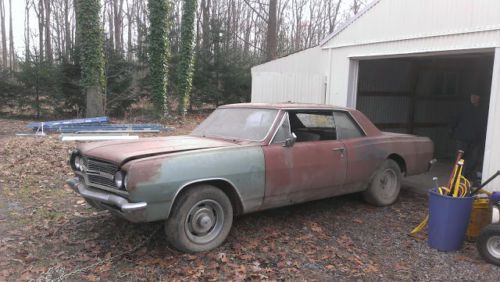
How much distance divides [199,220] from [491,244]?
324 cm

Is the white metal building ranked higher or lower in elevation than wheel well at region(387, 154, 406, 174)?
higher

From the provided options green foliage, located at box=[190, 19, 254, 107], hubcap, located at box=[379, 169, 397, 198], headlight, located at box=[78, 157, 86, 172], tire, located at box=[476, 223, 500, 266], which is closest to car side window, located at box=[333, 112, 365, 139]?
hubcap, located at box=[379, 169, 397, 198]

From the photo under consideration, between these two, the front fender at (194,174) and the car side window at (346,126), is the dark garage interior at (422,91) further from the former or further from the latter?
A: the front fender at (194,174)

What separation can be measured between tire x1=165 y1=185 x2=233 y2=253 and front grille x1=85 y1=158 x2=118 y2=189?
710 millimetres

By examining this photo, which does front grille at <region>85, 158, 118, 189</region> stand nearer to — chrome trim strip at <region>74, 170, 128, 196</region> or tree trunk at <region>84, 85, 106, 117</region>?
chrome trim strip at <region>74, 170, 128, 196</region>

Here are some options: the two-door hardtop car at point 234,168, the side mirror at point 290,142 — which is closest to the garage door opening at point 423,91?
the two-door hardtop car at point 234,168

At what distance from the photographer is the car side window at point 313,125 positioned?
6.00 metres

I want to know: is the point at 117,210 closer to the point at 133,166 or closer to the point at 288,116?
the point at 133,166

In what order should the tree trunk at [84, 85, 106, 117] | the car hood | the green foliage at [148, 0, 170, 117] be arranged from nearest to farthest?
1. the car hood
2. the tree trunk at [84, 85, 106, 117]
3. the green foliage at [148, 0, 170, 117]

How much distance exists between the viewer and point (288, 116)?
18.5ft

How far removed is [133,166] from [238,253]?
1.53 m

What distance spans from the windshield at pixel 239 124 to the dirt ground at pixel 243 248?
1190 millimetres

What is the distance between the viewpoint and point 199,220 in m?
4.68

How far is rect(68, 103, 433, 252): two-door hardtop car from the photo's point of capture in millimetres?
4312
